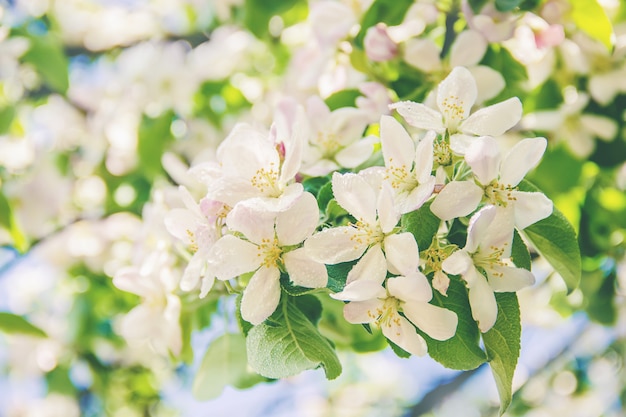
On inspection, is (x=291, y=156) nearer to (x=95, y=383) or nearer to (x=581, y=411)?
(x=95, y=383)

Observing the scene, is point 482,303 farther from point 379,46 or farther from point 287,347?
point 379,46

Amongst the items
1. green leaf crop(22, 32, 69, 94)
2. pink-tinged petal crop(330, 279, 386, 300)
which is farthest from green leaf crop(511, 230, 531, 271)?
green leaf crop(22, 32, 69, 94)

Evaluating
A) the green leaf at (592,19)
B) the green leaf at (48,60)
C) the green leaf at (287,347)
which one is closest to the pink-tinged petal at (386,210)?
the green leaf at (287,347)

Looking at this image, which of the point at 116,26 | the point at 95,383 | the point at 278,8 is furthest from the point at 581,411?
the point at 116,26

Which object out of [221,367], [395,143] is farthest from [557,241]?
[221,367]

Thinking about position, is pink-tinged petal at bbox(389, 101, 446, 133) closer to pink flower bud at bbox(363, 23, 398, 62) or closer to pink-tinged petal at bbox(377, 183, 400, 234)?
pink-tinged petal at bbox(377, 183, 400, 234)

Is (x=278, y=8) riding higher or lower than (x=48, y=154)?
higher
